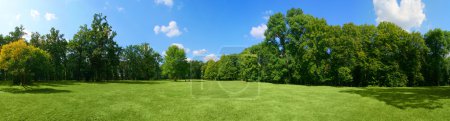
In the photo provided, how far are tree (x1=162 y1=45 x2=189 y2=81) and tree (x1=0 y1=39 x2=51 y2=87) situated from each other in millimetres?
41619

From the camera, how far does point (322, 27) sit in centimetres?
5019

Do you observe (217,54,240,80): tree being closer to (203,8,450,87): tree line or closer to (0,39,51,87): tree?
(203,8,450,87): tree line

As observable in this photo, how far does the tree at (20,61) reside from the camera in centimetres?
2639

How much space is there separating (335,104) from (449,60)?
6753 cm

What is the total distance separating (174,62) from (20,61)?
44.2 metres

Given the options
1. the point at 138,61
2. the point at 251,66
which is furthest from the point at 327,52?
the point at 138,61

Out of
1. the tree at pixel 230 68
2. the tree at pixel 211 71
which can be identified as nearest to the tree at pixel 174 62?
the tree at pixel 230 68

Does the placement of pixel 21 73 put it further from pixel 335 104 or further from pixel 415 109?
pixel 415 109

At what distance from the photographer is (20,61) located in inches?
1047

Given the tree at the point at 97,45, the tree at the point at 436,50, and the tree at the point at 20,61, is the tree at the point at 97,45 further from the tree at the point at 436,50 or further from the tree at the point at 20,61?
the tree at the point at 436,50

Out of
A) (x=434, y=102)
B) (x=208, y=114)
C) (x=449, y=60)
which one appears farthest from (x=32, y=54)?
(x=449, y=60)

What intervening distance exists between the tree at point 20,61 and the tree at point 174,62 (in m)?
41.6

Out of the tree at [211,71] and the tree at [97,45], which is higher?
the tree at [97,45]

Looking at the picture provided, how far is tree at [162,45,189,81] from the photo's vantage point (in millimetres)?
70312
